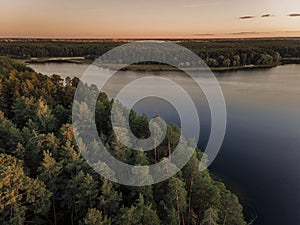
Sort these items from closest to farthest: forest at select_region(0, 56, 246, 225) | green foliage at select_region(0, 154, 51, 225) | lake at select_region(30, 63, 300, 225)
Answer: green foliage at select_region(0, 154, 51, 225), forest at select_region(0, 56, 246, 225), lake at select_region(30, 63, 300, 225)

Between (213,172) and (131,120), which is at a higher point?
(131,120)

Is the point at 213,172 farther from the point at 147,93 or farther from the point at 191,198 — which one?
the point at 147,93

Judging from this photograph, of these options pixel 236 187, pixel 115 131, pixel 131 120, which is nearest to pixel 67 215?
pixel 115 131

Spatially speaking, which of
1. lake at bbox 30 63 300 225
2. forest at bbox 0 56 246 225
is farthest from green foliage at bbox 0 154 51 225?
lake at bbox 30 63 300 225

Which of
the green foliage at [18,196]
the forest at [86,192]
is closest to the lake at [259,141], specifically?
the forest at [86,192]

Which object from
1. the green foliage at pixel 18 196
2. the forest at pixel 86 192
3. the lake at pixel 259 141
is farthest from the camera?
the lake at pixel 259 141

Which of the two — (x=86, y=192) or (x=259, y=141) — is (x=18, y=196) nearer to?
(x=86, y=192)

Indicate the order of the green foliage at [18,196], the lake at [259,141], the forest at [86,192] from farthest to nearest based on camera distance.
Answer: the lake at [259,141] → the forest at [86,192] → the green foliage at [18,196]

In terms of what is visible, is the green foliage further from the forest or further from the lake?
the lake

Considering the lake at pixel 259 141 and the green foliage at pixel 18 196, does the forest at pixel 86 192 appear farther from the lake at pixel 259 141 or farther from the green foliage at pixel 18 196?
the lake at pixel 259 141
